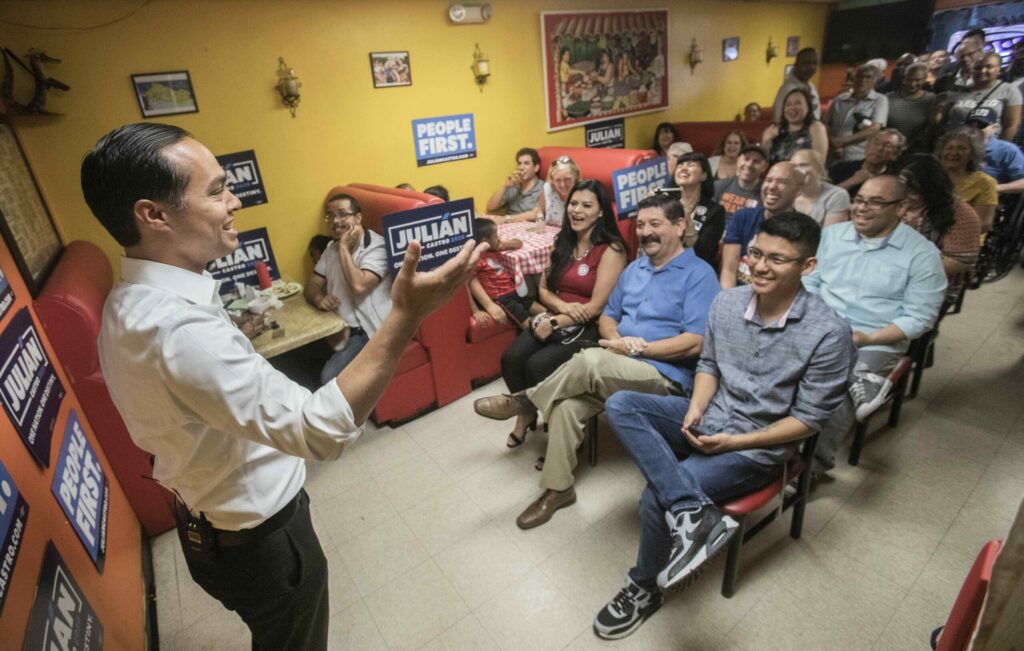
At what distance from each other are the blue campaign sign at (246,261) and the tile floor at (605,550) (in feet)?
4.68

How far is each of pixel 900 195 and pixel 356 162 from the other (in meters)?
3.32

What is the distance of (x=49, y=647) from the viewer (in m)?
1.10

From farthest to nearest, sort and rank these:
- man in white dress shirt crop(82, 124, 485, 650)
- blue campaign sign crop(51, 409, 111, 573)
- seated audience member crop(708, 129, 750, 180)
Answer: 1. seated audience member crop(708, 129, 750, 180)
2. blue campaign sign crop(51, 409, 111, 573)
3. man in white dress shirt crop(82, 124, 485, 650)

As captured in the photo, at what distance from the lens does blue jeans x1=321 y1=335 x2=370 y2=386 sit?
2.79 meters

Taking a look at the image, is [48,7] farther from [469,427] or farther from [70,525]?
[469,427]

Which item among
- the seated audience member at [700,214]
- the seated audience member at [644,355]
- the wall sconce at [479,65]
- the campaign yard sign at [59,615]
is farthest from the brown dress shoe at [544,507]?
the wall sconce at [479,65]

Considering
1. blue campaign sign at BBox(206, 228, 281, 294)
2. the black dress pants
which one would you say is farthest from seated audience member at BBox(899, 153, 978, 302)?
blue campaign sign at BBox(206, 228, 281, 294)

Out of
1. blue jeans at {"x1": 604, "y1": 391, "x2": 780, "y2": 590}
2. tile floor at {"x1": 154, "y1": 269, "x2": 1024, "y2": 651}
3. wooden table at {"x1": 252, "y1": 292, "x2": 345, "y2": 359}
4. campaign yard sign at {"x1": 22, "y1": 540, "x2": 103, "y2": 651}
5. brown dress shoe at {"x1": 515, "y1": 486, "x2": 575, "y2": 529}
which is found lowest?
tile floor at {"x1": 154, "y1": 269, "x2": 1024, "y2": 651}

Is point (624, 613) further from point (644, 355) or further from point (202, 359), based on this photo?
point (202, 359)

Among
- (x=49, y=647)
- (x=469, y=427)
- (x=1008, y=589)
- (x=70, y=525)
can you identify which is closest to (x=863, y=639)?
(x=1008, y=589)

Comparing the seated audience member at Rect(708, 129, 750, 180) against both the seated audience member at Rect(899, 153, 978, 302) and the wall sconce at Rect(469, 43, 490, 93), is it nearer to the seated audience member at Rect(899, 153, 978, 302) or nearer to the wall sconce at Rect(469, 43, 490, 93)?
the seated audience member at Rect(899, 153, 978, 302)

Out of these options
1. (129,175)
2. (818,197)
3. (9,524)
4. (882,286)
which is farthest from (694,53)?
(9,524)

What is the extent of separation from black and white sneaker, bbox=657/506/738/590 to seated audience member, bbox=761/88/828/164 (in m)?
3.28

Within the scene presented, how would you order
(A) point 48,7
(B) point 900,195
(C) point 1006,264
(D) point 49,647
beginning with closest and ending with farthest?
(D) point 49,647, (B) point 900,195, (A) point 48,7, (C) point 1006,264
